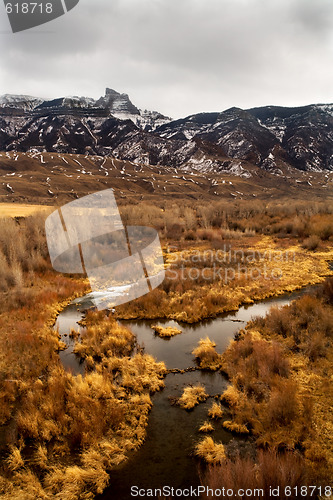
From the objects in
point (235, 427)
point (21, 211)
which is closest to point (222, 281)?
point (235, 427)

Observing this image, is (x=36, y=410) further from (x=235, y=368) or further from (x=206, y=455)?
(x=235, y=368)

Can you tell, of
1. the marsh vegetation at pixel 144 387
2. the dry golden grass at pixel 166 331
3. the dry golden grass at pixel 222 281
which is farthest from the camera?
the dry golden grass at pixel 222 281

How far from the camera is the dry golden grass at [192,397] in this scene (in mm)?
6860

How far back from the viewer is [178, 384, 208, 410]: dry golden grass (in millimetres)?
6860

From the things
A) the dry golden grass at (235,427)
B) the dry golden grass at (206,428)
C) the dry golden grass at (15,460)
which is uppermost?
the dry golden grass at (15,460)

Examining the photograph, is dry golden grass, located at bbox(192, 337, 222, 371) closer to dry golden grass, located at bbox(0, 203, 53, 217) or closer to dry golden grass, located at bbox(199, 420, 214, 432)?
dry golden grass, located at bbox(199, 420, 214, 432)

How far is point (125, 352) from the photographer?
919cm

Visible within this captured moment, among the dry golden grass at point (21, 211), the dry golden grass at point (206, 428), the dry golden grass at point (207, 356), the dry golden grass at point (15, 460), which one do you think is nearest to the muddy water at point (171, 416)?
the dry golden grass at point (206, 428)

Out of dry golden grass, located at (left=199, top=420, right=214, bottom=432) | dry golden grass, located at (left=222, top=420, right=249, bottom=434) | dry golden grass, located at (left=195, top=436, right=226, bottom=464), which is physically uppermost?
dry golden grass, located at (left=195, top=436, right=226, bottom=464)

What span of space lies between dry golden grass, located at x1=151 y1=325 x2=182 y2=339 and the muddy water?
24cm

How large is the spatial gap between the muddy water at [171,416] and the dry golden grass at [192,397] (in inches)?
5.0

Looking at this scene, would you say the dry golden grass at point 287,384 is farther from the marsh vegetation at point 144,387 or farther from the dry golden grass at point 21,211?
the dry golden grass at point 21,211

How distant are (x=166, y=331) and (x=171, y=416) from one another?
13.8ft

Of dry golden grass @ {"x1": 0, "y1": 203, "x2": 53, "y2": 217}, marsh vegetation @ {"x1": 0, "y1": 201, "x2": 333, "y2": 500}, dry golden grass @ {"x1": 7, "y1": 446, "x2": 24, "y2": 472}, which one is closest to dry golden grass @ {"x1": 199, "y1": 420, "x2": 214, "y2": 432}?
marsh vegetation @ {"x1": 0, "y1": 201, "x2": 333, "y2": 500}
